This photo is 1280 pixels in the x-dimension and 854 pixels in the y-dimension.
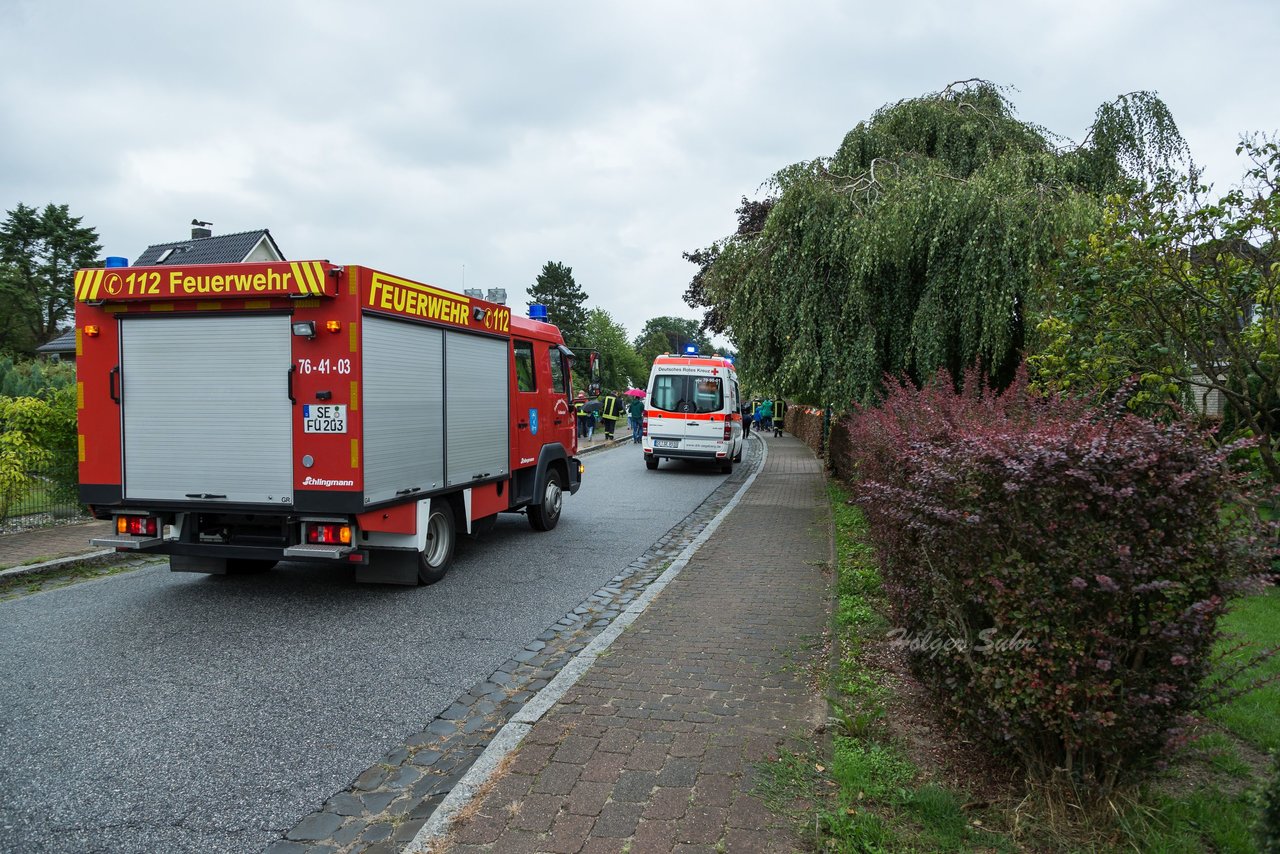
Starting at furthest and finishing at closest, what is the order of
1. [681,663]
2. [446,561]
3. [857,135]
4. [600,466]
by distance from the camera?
[600,466]
[857,135]
[446,561]
[681,663]

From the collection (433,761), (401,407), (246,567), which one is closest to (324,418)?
(401,407)

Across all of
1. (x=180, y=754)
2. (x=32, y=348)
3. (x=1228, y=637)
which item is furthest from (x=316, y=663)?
(x=32, y=348)

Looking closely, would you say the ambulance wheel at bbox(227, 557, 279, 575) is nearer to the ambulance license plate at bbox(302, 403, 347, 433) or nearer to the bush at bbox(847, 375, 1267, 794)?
the ambulance license plate at bbox(302, 403, 347, 433)

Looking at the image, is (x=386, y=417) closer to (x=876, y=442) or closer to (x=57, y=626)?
(x=57, y=626)

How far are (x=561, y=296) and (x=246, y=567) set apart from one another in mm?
81053

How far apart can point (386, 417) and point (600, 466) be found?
45.8 feet

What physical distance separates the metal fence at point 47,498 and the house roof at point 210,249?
50.6 feet

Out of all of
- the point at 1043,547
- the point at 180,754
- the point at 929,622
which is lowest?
the point at 180,754

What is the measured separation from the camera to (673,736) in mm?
4047

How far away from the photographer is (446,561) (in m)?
8.02

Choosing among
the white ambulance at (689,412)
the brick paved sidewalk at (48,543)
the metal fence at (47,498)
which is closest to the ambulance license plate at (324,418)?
the brick paved sidewalk at (48,543)

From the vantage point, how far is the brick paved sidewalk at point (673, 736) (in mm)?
3168

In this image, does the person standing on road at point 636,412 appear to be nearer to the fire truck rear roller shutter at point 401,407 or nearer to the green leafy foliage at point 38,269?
the fire truck rear roller shutter at point 401,407

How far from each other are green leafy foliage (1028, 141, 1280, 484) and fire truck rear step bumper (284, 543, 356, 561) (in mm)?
5520
